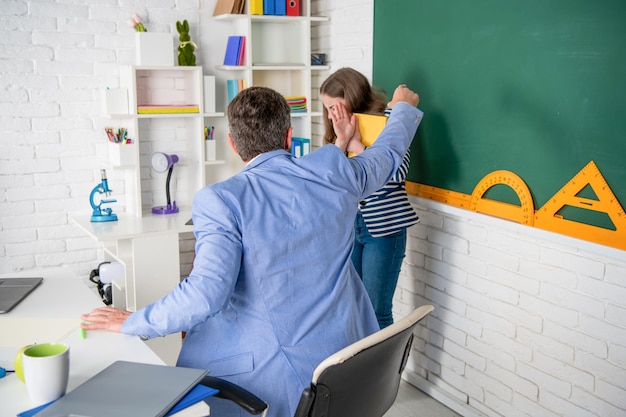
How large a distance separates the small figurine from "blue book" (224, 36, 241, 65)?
0.21 meters

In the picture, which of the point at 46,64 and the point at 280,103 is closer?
the point at 280,103

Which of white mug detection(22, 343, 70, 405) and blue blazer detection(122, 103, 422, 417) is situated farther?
blue blazer detection(122, 103, 422, 417)

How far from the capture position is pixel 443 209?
313 cm

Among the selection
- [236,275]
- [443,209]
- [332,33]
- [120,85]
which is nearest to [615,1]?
[443,209]

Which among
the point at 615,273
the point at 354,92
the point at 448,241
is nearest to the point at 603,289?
the point at 615,273

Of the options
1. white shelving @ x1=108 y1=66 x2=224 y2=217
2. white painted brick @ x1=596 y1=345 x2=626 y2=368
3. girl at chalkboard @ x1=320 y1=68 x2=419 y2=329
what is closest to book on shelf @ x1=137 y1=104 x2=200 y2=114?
white shelving @ x1=108 y1=66 x2=224 y2=217

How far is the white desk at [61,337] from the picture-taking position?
1585 mm

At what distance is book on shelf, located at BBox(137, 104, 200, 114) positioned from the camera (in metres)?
3.67

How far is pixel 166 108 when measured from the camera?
3705 mm

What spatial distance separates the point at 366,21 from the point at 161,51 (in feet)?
3.66

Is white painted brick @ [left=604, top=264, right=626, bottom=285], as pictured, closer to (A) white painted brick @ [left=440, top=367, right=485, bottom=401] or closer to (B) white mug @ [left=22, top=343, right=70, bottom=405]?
(A) white painted brick @ [left=440, top=367, right=485, bottom=401]

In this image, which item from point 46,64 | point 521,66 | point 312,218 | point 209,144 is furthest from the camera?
point 209,144

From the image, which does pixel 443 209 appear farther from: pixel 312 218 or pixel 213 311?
pixel 213 311

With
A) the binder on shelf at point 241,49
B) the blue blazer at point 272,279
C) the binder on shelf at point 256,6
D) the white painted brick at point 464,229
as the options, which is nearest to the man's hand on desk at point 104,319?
the blue blazer at point 272,279
